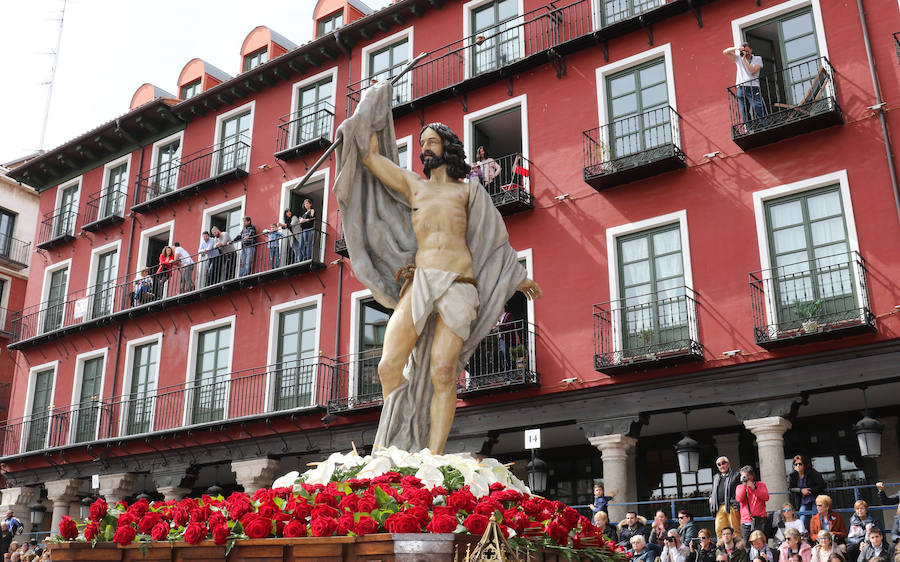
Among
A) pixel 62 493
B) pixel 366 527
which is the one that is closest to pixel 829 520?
pixel 366 527

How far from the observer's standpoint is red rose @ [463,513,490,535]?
4.36m

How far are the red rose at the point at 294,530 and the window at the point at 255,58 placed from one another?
87.5 feet

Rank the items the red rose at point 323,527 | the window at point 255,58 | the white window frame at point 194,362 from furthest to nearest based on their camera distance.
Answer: the window at point 255,58, the white window frame at point 194,362, the red rose at point 323,527

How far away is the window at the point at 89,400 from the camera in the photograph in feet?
89.3

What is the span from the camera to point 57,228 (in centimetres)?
3178

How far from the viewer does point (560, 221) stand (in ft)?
65.9

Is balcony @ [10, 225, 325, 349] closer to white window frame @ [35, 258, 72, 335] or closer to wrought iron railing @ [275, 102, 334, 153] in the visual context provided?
white window frame @ [35, 258, 72, 335]

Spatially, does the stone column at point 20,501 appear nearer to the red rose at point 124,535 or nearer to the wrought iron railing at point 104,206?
the wrought iron railing at point 104,206

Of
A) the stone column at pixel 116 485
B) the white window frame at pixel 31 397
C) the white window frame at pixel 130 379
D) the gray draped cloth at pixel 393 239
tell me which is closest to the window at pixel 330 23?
the white window frame at pixel 130 379

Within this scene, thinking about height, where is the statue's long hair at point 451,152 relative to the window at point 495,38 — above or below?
below

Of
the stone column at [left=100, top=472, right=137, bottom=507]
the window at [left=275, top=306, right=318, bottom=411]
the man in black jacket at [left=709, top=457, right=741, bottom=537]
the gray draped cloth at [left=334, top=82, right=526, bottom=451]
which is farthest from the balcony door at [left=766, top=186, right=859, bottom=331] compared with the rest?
the stone column at [left=100, top=472, right=137, bottom=507]

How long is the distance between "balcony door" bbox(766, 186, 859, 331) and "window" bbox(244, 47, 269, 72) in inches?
707

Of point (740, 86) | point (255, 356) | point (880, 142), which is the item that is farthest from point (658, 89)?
point (255, 356)

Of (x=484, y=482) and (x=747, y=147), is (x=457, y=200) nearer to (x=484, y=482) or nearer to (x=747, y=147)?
(x=484, y=482)
